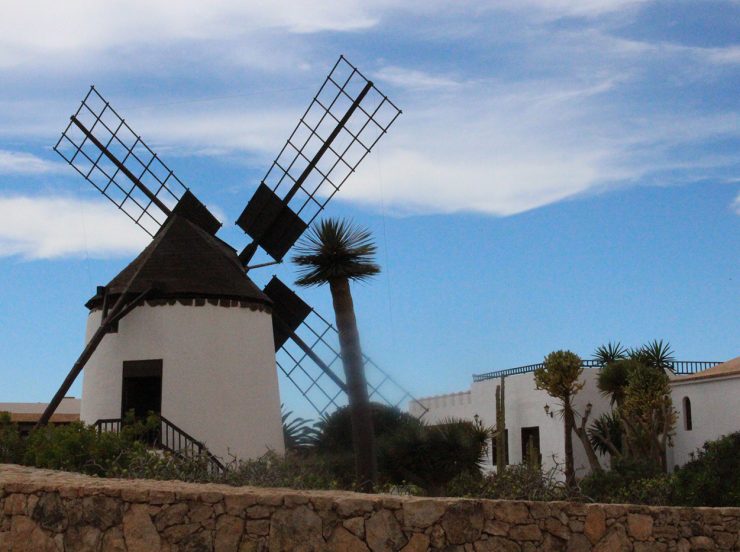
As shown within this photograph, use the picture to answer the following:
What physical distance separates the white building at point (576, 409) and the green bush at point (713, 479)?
6.22 meters

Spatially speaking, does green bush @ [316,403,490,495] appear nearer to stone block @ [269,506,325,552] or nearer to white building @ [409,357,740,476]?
white building @ [409,357,740,476]

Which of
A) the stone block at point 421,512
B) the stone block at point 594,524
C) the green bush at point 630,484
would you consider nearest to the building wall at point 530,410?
the green bush at point 630,484

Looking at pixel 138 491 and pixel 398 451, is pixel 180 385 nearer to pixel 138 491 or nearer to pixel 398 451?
pixel 398 451

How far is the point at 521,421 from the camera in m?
36.8

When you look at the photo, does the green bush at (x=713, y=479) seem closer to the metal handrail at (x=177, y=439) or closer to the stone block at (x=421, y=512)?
the metal handrail at (x=177, y=439)

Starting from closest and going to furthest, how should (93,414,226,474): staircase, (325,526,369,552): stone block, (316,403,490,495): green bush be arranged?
(325,526,369,552): stone block
(93,414,226,474): staircase
(316,403,490,495): green bush

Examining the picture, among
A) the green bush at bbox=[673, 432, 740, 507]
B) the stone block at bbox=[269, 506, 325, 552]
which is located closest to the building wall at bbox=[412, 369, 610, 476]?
the green bush at bbox=[673, 432, 740, 507]

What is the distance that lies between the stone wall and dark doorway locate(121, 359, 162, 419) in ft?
31.8

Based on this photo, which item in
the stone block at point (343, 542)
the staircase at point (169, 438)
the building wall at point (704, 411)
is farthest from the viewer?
the building wall at point (704, 411)

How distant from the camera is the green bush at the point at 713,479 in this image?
22.9 metres

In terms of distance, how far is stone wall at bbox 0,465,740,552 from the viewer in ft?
32.1

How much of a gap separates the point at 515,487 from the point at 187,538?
18.9ft

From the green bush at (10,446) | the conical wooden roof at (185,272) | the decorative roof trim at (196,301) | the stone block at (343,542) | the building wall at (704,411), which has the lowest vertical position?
the stone block at (343,542)

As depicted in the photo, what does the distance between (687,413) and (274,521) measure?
2597cm
